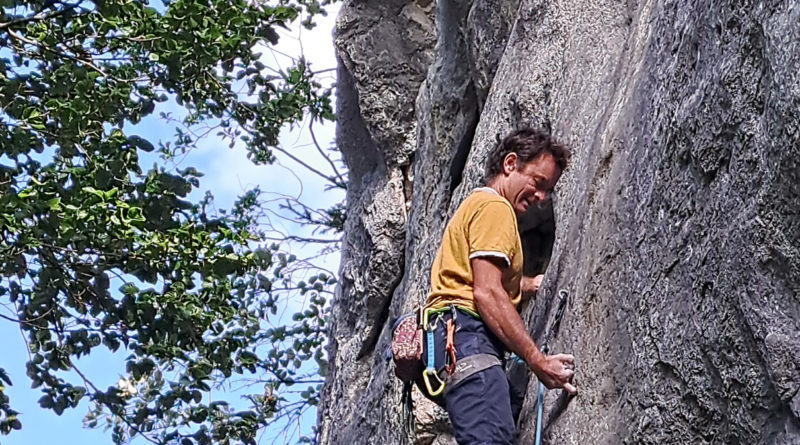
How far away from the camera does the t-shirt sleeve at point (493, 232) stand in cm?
558

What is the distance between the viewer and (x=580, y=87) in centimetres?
723

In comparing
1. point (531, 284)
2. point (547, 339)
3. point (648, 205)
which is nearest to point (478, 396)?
point (547, 339)

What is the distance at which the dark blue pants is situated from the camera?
5379mm

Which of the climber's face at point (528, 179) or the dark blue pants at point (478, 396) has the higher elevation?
the climber's face at point (528, 179)

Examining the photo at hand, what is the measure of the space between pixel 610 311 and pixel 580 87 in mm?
2329

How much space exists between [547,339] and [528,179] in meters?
0.83

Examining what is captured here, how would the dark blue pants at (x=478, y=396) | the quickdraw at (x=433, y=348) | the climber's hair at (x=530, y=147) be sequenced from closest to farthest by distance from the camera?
the dark blue pants at (x=478, y=396) < the quickdraw at (x=433, y=348) < the climber's hair at (x=530, y=147)

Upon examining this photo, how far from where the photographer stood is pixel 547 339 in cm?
600

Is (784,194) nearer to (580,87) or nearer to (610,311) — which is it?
(610,311)

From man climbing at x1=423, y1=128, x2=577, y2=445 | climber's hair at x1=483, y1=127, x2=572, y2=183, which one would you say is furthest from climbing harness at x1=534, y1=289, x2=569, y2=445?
climber's hair at x1=483, y1=127, x2=572, y2=183

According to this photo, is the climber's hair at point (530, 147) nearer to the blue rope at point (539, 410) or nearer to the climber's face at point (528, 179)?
the climber's face at point (528, 179)

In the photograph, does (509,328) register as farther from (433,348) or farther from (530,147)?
(530,147)

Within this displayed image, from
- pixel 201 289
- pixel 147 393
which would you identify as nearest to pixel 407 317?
pixel 201 289

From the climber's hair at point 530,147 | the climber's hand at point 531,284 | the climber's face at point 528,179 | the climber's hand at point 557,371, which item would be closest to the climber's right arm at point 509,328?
the climber's hand at point 557,371
